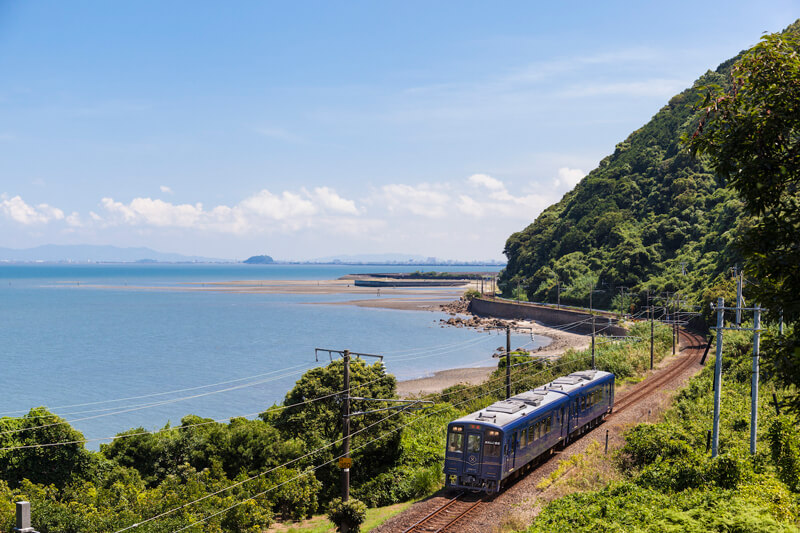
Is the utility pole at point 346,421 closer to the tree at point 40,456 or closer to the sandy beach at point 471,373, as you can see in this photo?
the tree at point 40,456

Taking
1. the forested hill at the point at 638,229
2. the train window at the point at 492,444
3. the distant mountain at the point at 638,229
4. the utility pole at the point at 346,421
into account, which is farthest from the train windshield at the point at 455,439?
the forested hill at the point at 638,229

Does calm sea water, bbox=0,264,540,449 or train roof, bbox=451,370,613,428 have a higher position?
train roof, bbox=451,370,613,428

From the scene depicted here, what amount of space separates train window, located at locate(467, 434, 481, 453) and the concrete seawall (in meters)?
55.7

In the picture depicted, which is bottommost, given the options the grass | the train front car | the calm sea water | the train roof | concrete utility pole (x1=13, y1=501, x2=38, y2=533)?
the calm sea water

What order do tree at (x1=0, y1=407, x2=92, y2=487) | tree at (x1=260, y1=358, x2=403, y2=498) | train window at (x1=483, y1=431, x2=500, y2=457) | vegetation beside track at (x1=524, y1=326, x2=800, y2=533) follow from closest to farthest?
vegetation beside track at (x1=524, y1=326, x2=800, y2=533) → train window at (x1=483, y1=431, x2=500, y2=457) → tree at (x1=0, y1=407, x2=92, y2=487) → tree at (x1=260, y1=358, x2=403, y2=498)

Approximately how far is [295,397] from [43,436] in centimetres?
1091

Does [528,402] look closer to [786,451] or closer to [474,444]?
[474,444]

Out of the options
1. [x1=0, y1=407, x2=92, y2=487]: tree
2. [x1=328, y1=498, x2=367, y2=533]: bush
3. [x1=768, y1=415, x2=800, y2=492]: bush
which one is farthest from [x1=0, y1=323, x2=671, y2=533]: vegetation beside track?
[x1=768, y1=415, x2=800, y2=492]: bush

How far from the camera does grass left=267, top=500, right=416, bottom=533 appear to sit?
22.2m

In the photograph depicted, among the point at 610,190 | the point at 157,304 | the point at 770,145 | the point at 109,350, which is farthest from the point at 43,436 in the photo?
the point at 157,304

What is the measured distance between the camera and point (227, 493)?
23.1 meters

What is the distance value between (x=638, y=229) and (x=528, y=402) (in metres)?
96.6

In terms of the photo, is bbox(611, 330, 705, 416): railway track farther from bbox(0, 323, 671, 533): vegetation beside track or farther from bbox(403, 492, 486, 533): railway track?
bbox(403, 492, 486, 533): railway track

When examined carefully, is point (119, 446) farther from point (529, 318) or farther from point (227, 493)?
point (529, 318)
